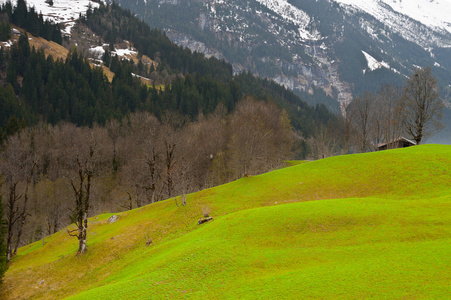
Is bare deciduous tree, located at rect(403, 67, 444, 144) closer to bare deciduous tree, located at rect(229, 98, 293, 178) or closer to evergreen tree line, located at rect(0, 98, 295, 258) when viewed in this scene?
bare deciduous tree, located at rect(229, 98, 293, 178)

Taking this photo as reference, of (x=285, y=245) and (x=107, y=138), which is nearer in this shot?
(x=285, y=245)

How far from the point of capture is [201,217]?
37438 millimetres

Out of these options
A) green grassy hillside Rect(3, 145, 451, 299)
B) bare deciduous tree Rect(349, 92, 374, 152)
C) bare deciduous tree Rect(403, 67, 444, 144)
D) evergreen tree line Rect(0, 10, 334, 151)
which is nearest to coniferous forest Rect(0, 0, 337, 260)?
Result: evergreen tree line Rect(0, 10, 334, 151)

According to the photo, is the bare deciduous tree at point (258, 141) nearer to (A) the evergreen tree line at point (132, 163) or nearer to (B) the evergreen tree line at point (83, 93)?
(A) the evergreen tree line at point (132, 163)

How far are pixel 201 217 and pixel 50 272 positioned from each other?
20.0 metres

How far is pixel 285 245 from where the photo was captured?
24297 mm

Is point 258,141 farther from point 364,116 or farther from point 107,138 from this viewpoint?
point 107,138

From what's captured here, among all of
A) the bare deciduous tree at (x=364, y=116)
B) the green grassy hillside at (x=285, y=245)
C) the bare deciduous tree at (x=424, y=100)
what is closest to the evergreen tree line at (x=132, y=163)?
the green grassy hillside at (x=285, y=245)

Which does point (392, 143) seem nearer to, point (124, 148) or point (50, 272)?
point (50, 272)

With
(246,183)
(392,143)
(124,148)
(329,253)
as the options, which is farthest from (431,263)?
(124,148)

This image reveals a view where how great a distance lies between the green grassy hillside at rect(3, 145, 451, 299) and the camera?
1755cm

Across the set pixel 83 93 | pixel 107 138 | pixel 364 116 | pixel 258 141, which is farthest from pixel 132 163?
pixel 83 93

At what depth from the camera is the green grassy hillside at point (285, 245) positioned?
17.5m

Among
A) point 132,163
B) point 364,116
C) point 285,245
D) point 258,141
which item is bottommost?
point 132,163
